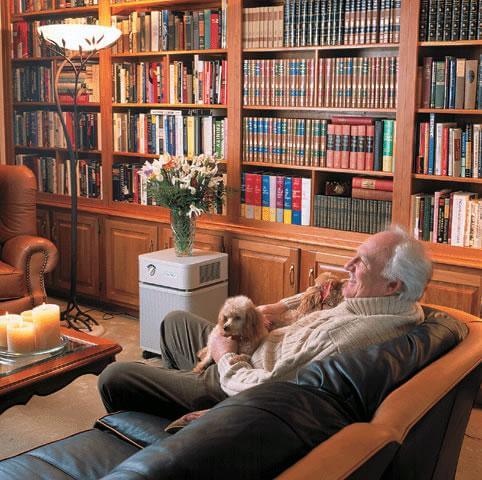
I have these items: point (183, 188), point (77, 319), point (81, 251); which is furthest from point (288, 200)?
point (81, 251)

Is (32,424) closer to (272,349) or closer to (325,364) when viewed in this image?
(272,349)

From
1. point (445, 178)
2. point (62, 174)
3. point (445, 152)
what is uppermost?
point (445, 152)

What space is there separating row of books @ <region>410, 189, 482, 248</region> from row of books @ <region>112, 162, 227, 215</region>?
1.79 meters

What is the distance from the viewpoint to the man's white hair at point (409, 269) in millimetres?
2258

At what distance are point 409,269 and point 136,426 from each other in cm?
Result: 94

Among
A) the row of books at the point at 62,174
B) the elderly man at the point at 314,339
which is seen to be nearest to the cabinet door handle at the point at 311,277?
the elderly man at the point at 314,339

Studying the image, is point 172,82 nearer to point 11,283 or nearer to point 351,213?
point 351,213

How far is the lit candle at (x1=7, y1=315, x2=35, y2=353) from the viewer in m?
2.79

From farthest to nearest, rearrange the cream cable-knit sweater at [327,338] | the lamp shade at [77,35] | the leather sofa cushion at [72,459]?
the lamp shade at [77,35]
the cream cable-knit sweater at [327,338]
the leather sofa cushion at [72,459]

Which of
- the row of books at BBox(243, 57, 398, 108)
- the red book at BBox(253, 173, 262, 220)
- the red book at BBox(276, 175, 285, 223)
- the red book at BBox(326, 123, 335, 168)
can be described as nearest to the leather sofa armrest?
the red book at BBox(253, 173, 262, 220)

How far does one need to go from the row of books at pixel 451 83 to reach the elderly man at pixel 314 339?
142 cm

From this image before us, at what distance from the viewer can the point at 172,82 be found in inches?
179

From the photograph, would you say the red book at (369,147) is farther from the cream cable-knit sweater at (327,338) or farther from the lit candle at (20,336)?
the lit candle at (20,336)

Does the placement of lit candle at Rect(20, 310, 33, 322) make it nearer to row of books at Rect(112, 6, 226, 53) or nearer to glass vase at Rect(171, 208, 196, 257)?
glass vase at Rect(171, 208, 196, 257)
